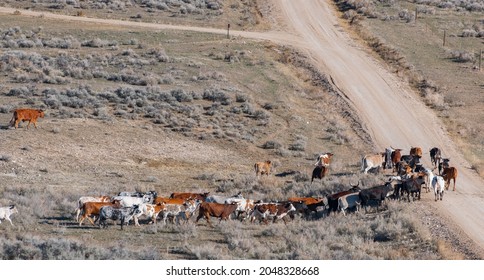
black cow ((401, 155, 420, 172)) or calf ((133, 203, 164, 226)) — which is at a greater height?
calf ((133, 203, 164, 226))

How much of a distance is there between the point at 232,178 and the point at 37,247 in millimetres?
15718

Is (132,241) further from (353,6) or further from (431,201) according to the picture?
(353,6)

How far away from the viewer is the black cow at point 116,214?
27284 millimetres

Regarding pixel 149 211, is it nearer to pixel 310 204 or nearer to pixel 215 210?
pixel 215 210

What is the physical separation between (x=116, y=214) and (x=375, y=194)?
10.0 m

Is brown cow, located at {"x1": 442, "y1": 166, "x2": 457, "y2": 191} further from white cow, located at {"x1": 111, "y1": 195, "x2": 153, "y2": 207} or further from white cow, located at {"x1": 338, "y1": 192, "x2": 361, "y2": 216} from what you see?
white cow, located at {"x1": 111, "y1": 195, "x2": 153, "y2": 207}

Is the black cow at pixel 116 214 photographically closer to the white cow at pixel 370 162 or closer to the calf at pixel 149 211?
the calf at pixel 149 211

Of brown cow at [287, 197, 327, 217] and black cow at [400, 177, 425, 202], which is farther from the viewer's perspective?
black cow at [400, 177, 425, 202]

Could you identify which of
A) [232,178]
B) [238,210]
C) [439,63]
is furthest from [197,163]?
[439,63]

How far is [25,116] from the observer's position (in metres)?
42.3

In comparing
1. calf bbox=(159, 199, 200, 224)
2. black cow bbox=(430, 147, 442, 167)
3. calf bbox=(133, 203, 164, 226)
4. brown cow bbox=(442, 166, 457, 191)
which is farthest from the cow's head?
black cow bbox=(430, 147, 442, 167)

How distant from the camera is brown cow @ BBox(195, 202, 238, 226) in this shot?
28.4 metres

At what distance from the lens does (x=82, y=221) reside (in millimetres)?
27781

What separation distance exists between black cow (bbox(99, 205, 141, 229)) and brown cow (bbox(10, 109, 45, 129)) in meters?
16.6
